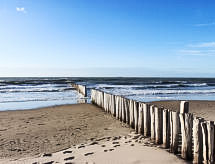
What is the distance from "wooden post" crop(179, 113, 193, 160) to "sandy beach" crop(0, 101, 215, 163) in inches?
9.6

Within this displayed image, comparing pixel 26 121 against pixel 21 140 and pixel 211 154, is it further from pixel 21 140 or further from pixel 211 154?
pixel 211 154

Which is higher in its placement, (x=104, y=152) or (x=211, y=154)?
(x=211, y=154)

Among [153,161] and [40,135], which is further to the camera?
[40,135]

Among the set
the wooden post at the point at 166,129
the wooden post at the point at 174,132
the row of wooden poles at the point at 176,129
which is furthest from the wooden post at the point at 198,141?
the wooden post at the point at 166,129

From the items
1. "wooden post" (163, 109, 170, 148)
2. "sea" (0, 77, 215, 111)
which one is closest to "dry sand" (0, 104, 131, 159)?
"wooden post" (163, 109, 170, 148)

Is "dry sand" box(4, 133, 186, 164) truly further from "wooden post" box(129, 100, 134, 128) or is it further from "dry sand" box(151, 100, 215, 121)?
"dry sand" box(151, 100, 215, 121)

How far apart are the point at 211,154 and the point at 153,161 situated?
1.11 metres

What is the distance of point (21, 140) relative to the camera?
7.82 meters

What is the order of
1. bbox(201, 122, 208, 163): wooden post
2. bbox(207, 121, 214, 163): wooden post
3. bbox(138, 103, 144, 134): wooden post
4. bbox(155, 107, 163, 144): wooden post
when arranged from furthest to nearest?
bbox(138, 103, 144, 134): wooden post < bbox(155, 107, 163, 144): wooden post < bbox(201, 122, 208, 163): wooden post < bbox(207, 121, 214, 163): wooden post

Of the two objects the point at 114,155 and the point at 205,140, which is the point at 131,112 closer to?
the point at 114,155

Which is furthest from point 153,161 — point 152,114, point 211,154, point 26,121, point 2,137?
point 26,121

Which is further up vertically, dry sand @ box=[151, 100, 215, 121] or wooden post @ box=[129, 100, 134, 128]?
wooden post @ box=[129, 100, 134, 128]

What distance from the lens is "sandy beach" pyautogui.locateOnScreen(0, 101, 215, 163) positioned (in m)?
5.69

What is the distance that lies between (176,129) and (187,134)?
16.8 inches
